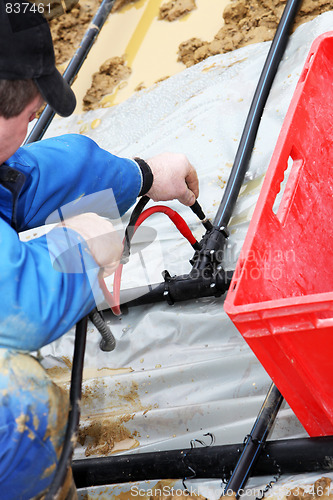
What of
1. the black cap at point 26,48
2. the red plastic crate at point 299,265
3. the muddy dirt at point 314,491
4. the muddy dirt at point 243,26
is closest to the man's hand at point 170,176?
the red plastic crate at point 299,265

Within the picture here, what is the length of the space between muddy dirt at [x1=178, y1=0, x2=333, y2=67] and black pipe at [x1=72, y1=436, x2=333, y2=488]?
1.58 metres

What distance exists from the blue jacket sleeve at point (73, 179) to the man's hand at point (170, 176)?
45 mm

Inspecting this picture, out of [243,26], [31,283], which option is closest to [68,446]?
[31,283]

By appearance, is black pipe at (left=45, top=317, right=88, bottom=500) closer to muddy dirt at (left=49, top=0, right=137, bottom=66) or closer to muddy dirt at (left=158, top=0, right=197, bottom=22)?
muddy dirt at (left=158, top=0, right=197, bottom=22)

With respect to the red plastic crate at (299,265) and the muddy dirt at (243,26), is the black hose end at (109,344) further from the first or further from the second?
the muddy dirt at (243,26)

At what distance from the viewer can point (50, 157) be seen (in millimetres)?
1325

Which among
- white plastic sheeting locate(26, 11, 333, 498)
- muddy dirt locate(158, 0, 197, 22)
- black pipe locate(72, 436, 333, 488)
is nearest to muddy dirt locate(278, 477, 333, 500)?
black pipe locate(72, 436, 333, 488)

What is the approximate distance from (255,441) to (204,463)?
4.6 inches

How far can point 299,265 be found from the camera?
130 centimetres

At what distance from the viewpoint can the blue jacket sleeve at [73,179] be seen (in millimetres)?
1292

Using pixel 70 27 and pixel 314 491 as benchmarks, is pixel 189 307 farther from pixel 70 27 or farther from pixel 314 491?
pixel 70 27

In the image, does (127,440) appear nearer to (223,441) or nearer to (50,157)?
(223,441)

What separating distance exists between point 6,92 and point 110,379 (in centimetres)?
83

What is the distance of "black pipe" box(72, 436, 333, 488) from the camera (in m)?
1.10
